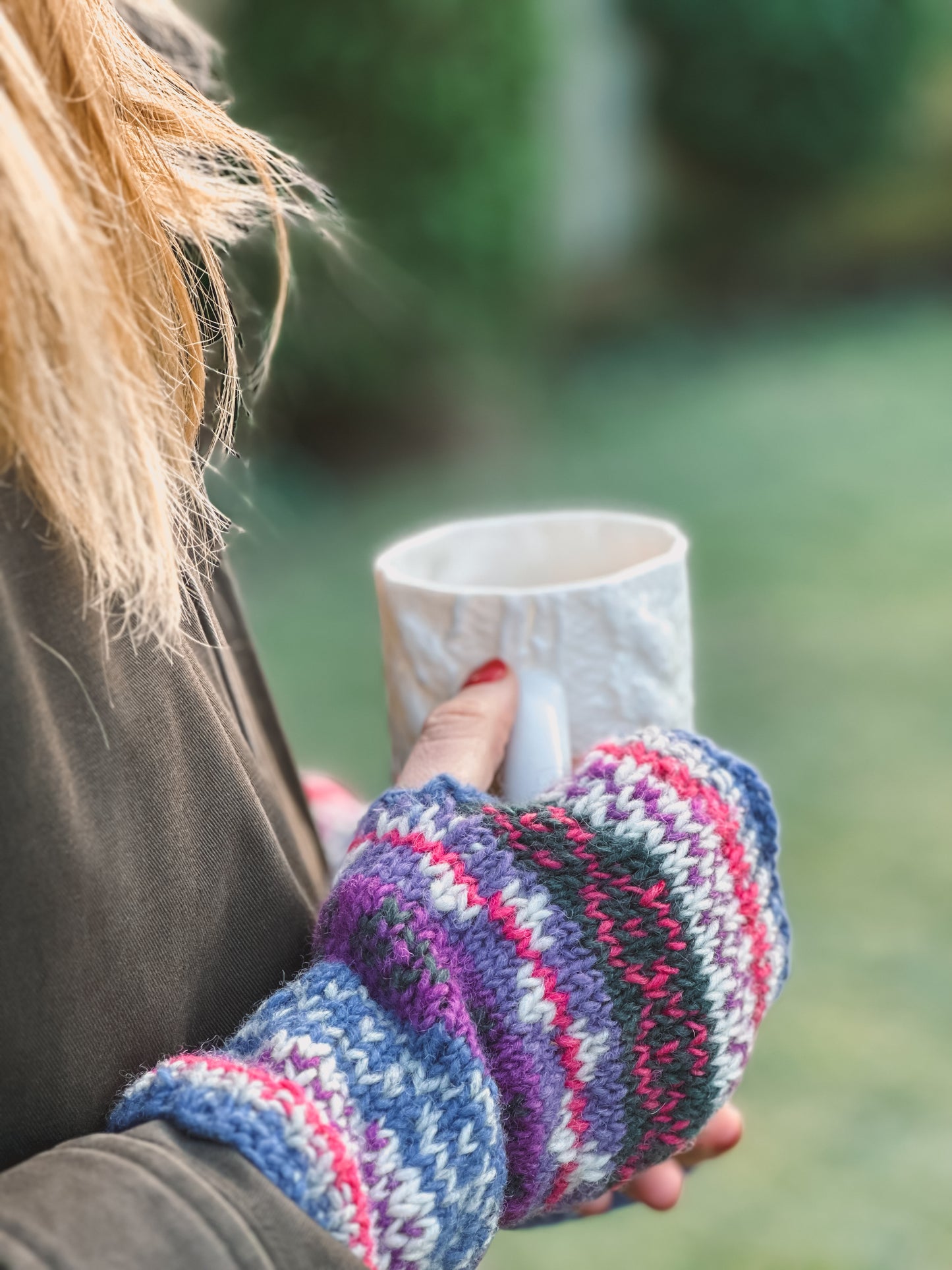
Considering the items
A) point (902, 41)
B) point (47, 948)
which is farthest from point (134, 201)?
point (902, 41)

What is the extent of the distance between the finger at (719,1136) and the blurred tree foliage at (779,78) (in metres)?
8.23

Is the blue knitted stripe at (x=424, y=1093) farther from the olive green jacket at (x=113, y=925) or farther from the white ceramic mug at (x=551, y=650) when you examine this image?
the white ceramic mug at (x=551, y=650)

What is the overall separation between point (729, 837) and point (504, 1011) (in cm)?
15

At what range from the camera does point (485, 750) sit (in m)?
0.74

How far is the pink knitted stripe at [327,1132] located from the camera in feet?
1.77

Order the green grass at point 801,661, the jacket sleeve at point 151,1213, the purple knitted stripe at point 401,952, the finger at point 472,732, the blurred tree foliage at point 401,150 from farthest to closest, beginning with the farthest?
the blurred tree foliage at point 401,150 → the green grass at point 801,661 → the finger at point 472,732 → the purple knitted stripe at point 401,952 → the jacket sleeve at point 151,1213

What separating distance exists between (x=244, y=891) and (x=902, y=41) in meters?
9.00

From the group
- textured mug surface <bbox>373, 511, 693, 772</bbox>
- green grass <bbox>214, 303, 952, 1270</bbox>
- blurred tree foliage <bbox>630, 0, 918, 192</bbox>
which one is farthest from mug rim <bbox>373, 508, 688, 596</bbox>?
blurred tree foliage <bbox>630, 0, 918, 192</bbox>

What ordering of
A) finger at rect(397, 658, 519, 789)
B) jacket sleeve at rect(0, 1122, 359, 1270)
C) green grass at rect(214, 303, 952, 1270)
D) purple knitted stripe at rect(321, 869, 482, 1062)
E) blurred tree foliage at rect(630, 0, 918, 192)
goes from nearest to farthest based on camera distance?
1. jacket sleeve at rect(0, 1122, 359, 1270)
2. purple knitted stripe at rect(321, 869, 482, 1062)
3. finger at rect(397, 658, 519, 789)
4. green grass at rect(214, 303, 952, 1270)
5. blurred tree foliage at rect(630, 0, 918, 192)

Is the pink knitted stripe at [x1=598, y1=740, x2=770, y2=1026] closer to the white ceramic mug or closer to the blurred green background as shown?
the white ceramic mug

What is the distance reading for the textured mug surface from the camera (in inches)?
30.0

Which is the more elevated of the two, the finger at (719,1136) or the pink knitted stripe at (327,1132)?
the pink knitted stripe at (327,1132)

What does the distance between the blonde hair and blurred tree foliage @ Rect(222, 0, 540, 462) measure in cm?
405

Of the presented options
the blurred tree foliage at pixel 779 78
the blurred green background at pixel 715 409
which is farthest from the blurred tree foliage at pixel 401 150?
the blurred tree foliage at pixel 779 78
